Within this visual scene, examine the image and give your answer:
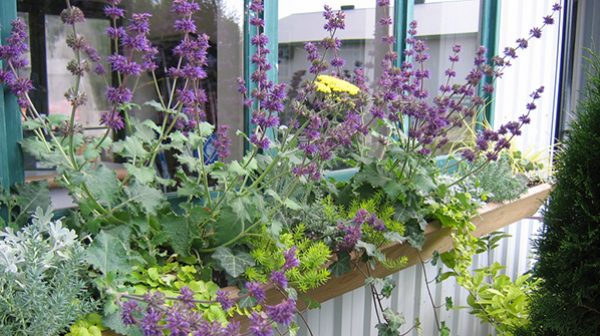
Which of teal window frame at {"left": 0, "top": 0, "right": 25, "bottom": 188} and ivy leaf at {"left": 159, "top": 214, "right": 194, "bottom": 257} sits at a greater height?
teal window frame at {"left": 0, "top": 0, "right": 25, "bottom": 188}

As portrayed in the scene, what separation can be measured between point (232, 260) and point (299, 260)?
0.18m

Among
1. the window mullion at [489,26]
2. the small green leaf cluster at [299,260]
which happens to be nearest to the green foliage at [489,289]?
the small green leaf cluster at [299,260]

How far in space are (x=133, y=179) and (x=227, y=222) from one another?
0.87 ft

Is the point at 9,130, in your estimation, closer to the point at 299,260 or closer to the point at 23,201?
the point at 23,201

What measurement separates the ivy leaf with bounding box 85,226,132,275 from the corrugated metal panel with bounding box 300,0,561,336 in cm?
77

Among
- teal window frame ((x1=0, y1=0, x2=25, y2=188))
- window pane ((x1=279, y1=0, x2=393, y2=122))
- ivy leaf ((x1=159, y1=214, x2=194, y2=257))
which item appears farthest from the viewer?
window pane ((x1=279, y1=0, x2=393, y2=122))

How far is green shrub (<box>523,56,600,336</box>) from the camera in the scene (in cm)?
191

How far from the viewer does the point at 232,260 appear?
1.46m

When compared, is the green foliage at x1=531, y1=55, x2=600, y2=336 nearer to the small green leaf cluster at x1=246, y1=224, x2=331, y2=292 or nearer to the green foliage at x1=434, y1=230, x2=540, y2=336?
the green foliage at x1=434, y1=230, x2=540, y2=336

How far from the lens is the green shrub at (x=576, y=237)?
6.27 feet

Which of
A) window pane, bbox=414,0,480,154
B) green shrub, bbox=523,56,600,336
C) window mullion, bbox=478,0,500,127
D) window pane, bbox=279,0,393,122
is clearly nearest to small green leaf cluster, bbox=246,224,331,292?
window pane, bbox=279,0,393,122

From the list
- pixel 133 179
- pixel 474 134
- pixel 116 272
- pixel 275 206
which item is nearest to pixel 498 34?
pixel 474 134

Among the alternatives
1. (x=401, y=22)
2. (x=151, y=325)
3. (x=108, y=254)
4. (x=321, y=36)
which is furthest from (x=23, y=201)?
(x=401, y=22)

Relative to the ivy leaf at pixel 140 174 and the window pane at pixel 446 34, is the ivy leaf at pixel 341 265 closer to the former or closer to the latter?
the ivy leaf at pixel 140 174
